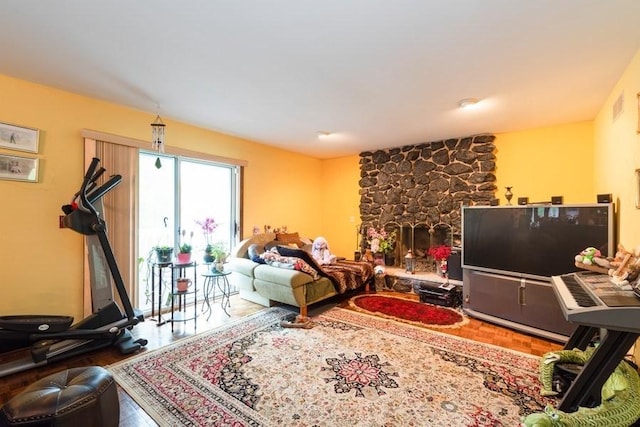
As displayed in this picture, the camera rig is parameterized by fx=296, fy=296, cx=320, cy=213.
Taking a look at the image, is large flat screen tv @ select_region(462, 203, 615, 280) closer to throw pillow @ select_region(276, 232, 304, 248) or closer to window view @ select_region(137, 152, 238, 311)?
throw pillow @ select_region(276, 232, 304, 248)

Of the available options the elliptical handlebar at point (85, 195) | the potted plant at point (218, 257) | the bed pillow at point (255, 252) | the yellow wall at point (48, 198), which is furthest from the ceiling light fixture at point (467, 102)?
the elliptical handlebar at point (85, 195)

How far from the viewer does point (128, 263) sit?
3.31 meters

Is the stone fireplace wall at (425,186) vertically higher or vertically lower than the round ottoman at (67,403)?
higher

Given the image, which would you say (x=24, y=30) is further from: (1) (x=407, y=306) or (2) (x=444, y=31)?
(1) (x=407, y=306)

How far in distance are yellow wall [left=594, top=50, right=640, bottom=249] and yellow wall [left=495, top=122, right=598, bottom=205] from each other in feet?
2.08

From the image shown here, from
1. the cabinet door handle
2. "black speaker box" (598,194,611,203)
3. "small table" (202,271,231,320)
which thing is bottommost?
"small table" (202,271,231,320)

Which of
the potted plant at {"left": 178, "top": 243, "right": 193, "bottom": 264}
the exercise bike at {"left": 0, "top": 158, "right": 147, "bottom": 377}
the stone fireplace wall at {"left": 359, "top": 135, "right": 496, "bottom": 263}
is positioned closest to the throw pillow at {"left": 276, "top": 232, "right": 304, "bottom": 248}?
the stone fireplace wall at {"left": 359, "top": 135, "right": 496, "bottom": 263}

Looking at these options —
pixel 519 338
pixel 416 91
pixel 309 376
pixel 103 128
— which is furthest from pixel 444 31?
pixel 103 128

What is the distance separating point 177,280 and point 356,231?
135 inches

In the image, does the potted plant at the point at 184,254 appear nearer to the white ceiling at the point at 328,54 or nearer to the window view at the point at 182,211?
the window view at the point at 182,211

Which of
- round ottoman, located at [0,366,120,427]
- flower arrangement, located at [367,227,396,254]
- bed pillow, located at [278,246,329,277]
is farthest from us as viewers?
flower arrangement, located at [367,227,396,254]

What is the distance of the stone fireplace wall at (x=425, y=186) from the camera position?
4461mm

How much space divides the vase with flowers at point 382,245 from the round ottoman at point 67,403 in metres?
4.02

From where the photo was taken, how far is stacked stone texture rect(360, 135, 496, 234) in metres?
4.45
